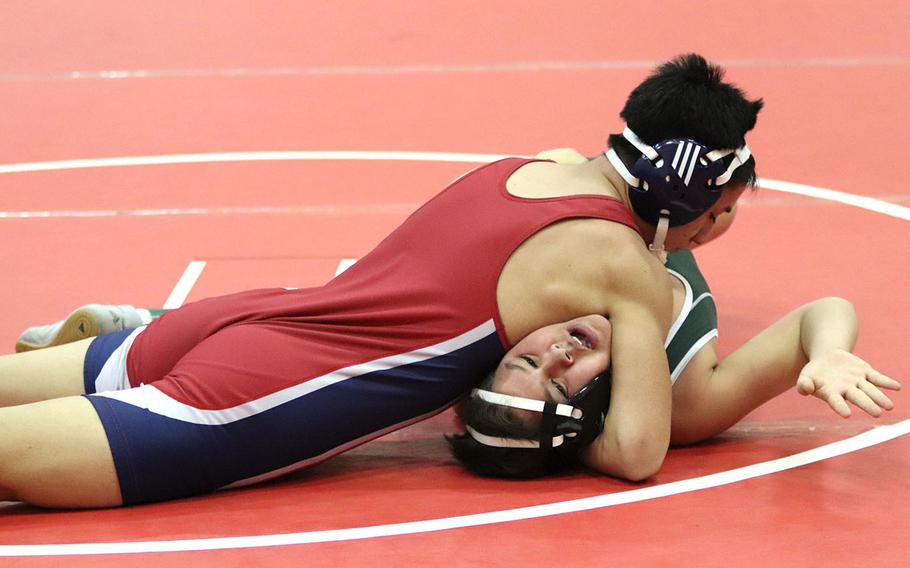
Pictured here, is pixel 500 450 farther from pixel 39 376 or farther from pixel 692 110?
pixel 39 376

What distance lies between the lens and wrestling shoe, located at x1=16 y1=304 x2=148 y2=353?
13.7 feet

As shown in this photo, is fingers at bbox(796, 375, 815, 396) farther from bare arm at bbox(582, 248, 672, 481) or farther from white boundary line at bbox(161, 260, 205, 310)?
white boundary line at bbox(161, 260, 205, 310)

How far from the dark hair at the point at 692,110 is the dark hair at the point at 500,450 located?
756 millimetres

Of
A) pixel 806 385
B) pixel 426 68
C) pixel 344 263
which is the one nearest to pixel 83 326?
pixel 344 263

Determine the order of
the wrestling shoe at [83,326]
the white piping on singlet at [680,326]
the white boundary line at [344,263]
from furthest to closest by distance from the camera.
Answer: the white boundary line at [344,263] < the wrestling shoe at [83,326] < the white piping on singlet at [680,326]

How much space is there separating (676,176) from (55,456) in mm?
1722

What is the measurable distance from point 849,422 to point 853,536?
2.48 ft

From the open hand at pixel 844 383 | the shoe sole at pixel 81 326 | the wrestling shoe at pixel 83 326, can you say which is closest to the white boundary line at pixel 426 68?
the wrestling shoe at pixel 83 326

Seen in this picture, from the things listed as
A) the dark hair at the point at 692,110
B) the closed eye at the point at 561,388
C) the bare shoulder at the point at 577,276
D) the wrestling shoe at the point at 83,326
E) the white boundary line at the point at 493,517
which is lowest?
the white boundary line at the point at 493,517

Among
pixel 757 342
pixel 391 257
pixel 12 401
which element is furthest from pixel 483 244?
pixel 12 401

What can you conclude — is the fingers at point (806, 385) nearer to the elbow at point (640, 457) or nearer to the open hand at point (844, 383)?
the open hand at point (844, 383)

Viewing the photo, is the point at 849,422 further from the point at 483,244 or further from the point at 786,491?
the point at 483,244

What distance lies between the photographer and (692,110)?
11.6 ft

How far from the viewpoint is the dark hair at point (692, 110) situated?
11.6 ft
